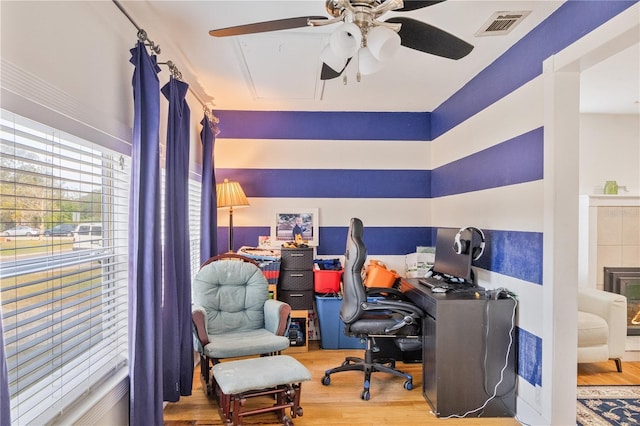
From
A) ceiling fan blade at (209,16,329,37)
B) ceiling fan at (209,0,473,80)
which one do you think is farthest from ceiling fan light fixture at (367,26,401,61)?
ceiling fan blade at (209,16,329,37)

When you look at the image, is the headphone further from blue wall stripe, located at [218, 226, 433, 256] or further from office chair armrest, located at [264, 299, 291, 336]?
office chair armrest, located at [264, 299, 291, 336]

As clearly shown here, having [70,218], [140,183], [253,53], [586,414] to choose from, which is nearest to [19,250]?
[70,218]

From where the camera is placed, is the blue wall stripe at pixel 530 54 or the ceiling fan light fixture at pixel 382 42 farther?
the blue wall stripe at pixel 530 54

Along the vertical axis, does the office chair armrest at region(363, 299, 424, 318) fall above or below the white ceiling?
below

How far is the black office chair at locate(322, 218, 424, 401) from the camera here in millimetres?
2902

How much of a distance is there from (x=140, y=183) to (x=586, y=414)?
323 centimetres

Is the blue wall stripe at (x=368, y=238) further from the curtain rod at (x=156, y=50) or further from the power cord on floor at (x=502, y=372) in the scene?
the power cord on floor at (x=502, y=372)

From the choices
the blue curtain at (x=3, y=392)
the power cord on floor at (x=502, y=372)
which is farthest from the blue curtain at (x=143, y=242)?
the power cord on floor at (x=502, y=372)

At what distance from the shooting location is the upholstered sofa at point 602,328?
127 inches

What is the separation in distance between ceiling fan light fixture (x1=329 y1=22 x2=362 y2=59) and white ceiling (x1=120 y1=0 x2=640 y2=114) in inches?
21.6

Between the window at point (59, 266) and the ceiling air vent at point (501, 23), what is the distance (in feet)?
7.87

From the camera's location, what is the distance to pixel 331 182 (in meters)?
4.39

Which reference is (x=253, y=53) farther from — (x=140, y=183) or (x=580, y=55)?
(x=580, y=55)

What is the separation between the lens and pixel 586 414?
2605 millimetres
